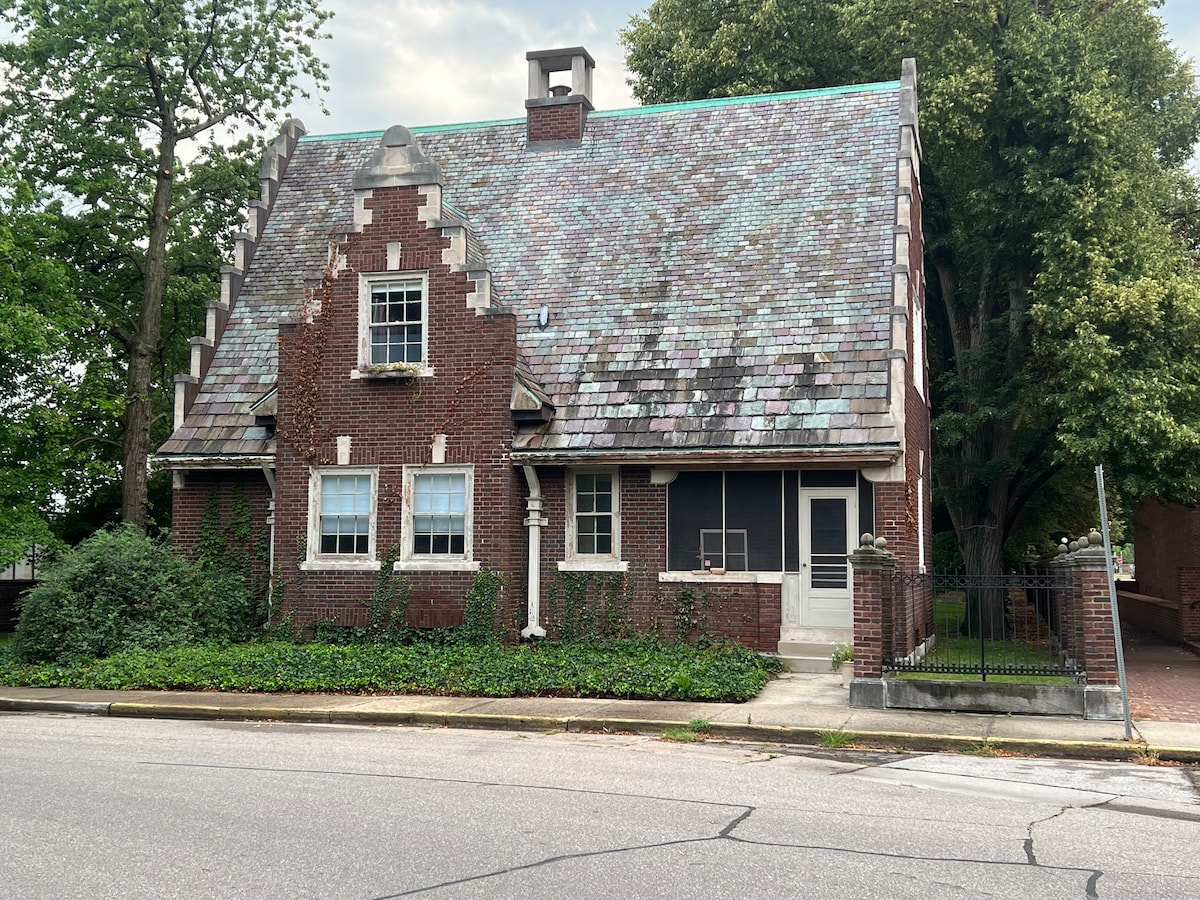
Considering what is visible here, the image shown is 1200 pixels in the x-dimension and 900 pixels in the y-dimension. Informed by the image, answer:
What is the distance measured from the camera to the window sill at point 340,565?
17.7 m

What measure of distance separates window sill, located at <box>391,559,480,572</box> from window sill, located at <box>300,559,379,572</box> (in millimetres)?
377

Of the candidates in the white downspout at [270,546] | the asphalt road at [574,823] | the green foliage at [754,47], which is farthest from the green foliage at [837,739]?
the green foliage at [754,47]

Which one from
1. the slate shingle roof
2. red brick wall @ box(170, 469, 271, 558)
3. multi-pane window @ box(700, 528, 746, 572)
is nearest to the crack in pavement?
the slate shingle roof

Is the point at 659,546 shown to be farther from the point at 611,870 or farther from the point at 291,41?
the point at 291,41

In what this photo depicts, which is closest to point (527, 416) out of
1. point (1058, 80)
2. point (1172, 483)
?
point (1172, 483)

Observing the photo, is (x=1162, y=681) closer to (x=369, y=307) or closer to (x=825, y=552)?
(x=825, y=552)

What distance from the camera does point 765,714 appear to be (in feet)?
41.9

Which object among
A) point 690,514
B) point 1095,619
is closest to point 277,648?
point 690,514

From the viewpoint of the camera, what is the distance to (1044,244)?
2205 centimetres

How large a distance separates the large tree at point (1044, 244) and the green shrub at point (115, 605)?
48.0ft

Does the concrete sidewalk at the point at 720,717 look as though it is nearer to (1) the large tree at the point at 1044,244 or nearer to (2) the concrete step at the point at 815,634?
(2) the concrete step at the point at 815,634

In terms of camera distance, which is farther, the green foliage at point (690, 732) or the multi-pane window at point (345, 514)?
the multi-pane window at point (345, 514)

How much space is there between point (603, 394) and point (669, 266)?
2933 millimetres

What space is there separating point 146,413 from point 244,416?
22.7 ft
